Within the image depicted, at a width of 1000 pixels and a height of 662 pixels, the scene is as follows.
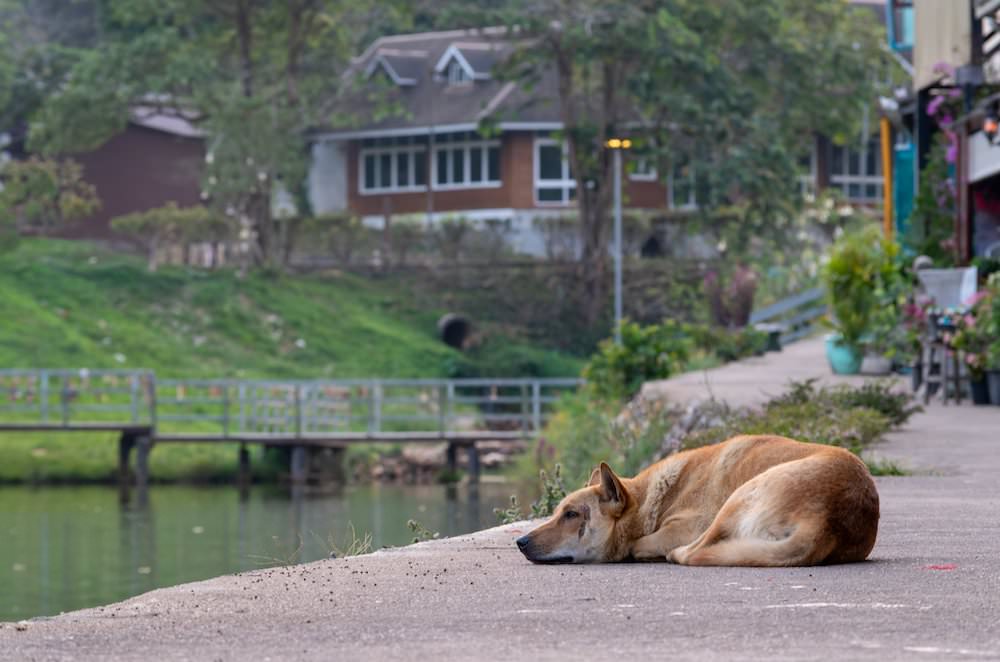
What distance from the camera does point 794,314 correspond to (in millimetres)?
49375

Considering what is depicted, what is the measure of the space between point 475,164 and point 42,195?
14.0m

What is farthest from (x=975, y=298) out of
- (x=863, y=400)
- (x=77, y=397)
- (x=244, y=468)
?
(x=77, y=397)

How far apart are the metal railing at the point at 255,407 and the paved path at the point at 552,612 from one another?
3348 cm

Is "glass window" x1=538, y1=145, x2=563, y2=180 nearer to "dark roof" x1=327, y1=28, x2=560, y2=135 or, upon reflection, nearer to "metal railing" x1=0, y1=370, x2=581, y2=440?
"dark roof" x1=327, y1=28, x2=560, y2=135

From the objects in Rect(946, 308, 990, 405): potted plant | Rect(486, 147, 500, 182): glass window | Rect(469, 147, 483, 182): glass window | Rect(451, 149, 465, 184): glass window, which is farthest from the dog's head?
Rect(451, 149, 465, 184): glass window

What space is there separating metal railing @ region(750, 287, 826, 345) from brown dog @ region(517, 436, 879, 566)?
35440mm

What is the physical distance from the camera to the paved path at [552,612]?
7.17 meters

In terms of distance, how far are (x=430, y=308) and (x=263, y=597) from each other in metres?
49.8

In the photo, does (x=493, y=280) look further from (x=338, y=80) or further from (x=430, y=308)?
(x=338, y=80)

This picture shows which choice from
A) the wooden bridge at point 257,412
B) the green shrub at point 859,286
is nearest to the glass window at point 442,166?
the wooden bridge at point 257,412

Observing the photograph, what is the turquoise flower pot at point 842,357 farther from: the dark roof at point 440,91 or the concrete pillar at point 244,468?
the dark roof at point 440,91

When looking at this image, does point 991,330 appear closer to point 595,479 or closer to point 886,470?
point 886,470

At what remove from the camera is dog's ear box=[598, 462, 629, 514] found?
32.1ft

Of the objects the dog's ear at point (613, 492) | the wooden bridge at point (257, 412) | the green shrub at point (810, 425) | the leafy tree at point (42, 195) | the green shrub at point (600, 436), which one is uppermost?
the leafy tree at point (42, 195)
